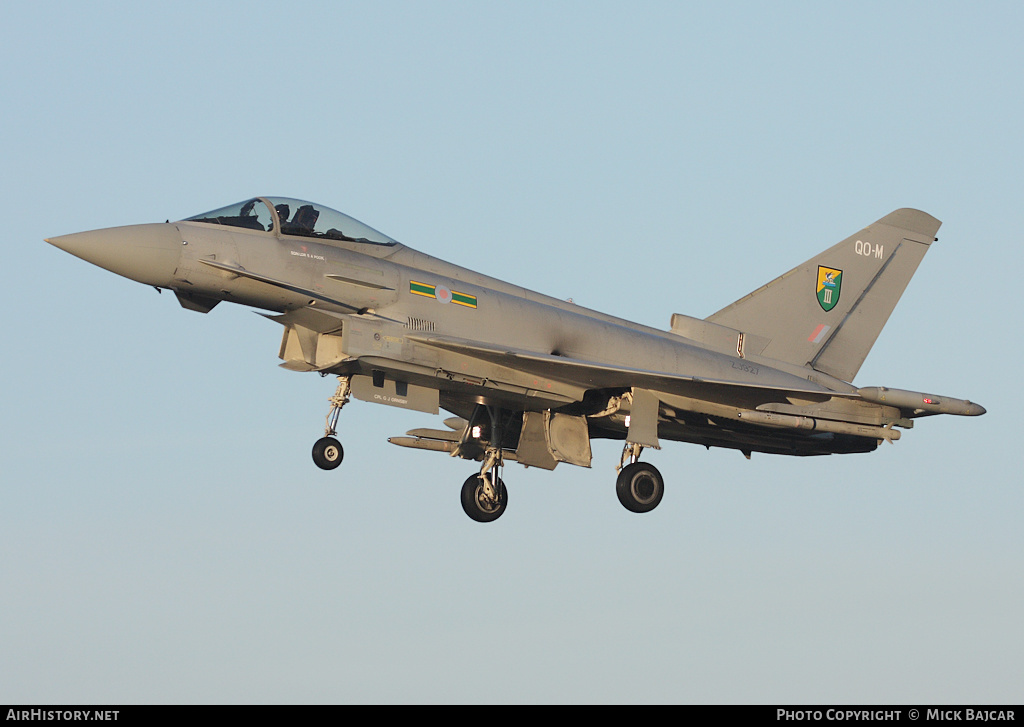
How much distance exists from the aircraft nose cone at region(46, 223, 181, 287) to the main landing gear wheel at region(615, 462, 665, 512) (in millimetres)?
7540

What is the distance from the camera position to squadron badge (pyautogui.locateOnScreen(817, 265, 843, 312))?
22406 millimetres

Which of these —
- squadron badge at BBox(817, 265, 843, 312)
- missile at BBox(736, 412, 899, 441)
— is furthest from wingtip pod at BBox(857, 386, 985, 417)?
squadron badge at BBox(817, 265, 843, 312)

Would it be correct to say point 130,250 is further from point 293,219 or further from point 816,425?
point 816,425

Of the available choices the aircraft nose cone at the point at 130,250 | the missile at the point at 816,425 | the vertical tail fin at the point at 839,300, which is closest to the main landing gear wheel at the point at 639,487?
the missile at the point at 816,425

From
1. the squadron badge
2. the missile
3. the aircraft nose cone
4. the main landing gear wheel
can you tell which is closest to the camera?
the aircraft nose cone

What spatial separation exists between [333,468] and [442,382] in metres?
1.99

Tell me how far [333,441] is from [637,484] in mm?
4956

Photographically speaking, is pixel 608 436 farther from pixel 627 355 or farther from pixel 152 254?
pixel 152 254

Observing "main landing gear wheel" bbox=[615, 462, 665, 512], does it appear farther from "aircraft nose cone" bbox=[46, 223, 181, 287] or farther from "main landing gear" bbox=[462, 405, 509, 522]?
"aircraft nose cone" bbox=[46, 223, 181, 287]

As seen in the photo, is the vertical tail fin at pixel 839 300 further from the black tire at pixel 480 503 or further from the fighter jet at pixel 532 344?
the black tire at pixel 480 503

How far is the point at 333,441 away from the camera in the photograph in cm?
1794

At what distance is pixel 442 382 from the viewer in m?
18.5
